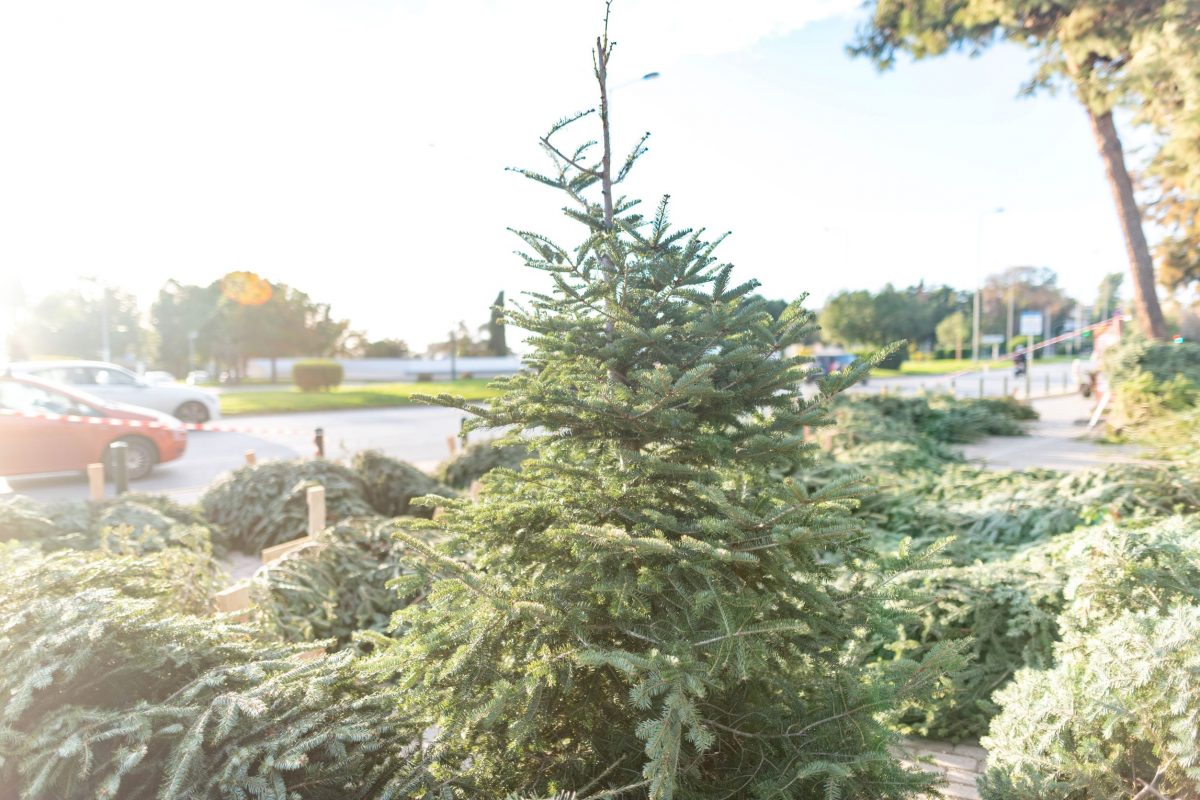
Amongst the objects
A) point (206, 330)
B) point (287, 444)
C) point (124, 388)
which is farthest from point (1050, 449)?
point (206, 330)

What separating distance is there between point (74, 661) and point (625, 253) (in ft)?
6.54

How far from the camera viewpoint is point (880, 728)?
206 cm

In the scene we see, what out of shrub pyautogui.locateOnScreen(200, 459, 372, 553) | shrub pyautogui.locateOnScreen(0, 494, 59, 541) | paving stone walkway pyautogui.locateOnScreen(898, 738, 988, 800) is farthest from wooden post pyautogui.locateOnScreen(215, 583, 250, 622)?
paving stone walkway pyautogui.locateOnScreen(898, 738, 988, 800)

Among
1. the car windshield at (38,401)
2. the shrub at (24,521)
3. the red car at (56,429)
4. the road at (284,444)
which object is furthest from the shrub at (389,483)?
the car windshield at (38,401)

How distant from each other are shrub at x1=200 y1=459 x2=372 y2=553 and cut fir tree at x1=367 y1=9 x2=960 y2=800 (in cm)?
393

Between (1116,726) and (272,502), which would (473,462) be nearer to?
(272,502)

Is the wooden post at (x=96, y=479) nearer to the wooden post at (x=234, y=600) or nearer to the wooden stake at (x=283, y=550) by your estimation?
the wooden stake at (x=283, y=550)

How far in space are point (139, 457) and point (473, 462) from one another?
6277 millimetres

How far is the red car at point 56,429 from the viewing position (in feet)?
31.4

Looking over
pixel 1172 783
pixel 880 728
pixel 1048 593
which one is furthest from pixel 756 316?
pixel 1048 593

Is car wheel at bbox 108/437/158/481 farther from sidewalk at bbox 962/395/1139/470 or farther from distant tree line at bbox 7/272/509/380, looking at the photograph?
distant tree line at bbox 7/272/509/380

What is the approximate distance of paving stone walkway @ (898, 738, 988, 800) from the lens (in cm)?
304

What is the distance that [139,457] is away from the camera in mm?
10484

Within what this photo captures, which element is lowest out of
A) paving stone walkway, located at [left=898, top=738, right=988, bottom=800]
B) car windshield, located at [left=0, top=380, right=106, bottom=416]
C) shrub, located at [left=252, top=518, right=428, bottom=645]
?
paving stone walkway, located at [left=898, top=738, right=988, bottom=800]
